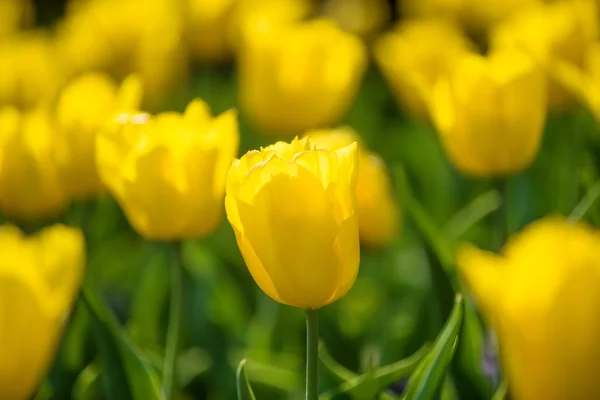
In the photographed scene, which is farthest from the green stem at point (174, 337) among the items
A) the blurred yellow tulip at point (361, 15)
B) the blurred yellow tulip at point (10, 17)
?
the blurred yellow tulip at point (361, 15)

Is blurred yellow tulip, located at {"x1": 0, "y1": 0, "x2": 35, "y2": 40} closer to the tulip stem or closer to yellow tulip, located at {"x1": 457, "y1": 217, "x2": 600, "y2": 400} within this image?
the tulip stem

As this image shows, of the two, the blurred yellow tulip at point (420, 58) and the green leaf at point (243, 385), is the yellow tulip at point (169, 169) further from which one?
the blurred yellow tulip at point (420, 58)

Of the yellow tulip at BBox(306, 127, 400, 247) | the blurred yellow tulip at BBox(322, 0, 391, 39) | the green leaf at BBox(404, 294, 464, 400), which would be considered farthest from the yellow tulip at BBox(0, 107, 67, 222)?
the blurred yellow tulip at BBox(322, 0, 391, 39)

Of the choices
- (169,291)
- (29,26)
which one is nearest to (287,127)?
(169,291)

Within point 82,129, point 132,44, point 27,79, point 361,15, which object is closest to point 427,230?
point 82,129

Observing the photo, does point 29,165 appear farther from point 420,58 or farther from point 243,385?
point 420,58

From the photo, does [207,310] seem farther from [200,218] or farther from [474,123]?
[474,123]
